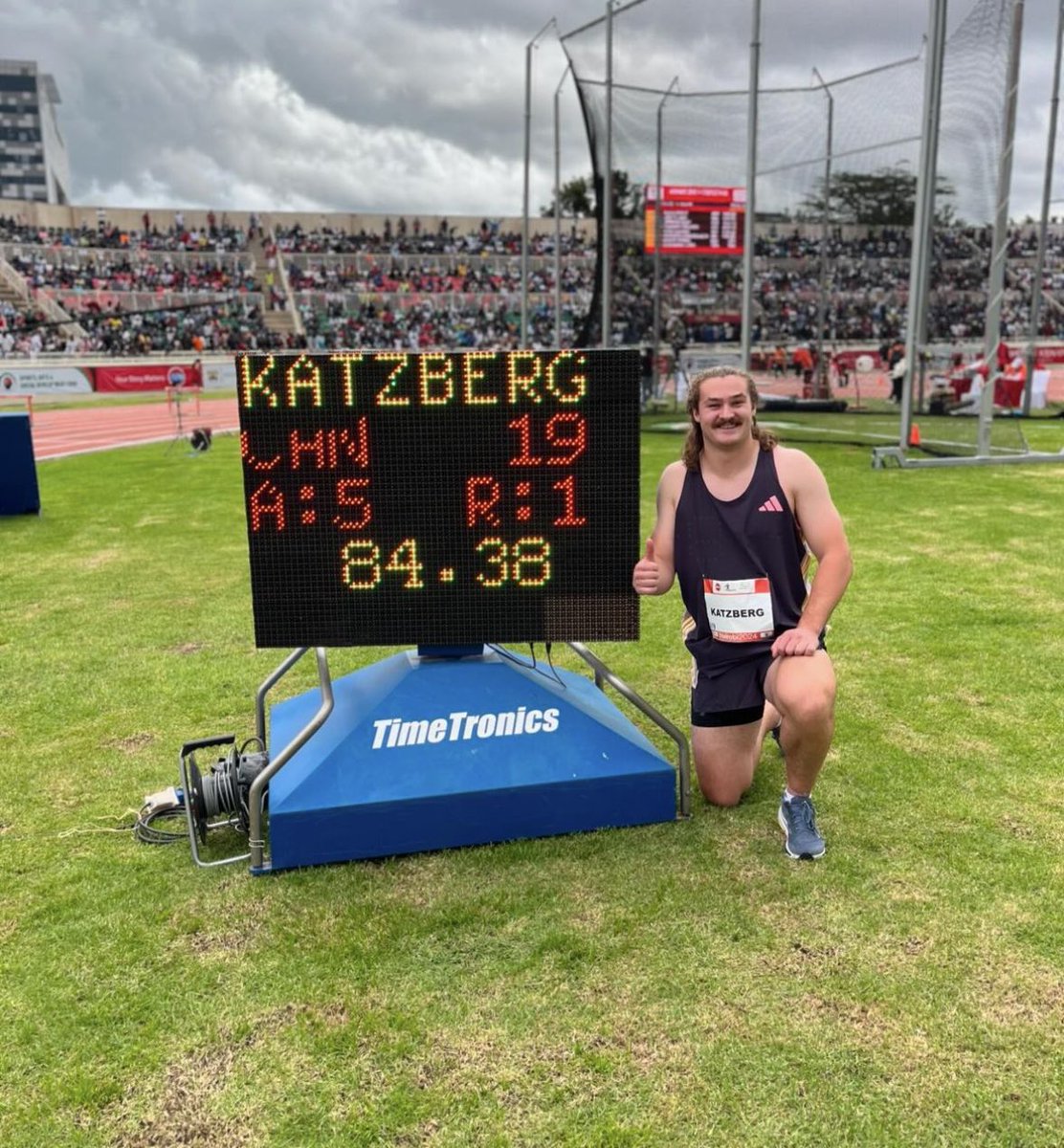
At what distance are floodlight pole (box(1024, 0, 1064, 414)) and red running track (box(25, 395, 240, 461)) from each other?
19.0 metres

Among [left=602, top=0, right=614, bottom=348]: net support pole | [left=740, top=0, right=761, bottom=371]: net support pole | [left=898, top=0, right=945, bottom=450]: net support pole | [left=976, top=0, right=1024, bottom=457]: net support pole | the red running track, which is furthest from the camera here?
the red running track

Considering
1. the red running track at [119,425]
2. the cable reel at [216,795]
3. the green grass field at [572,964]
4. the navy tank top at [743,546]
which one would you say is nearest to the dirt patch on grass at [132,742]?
the green grass field at [572,964]

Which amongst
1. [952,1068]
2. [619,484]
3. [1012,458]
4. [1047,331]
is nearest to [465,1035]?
[952,1068]

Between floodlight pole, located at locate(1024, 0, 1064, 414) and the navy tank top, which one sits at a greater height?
floodlight pole, located at locate(1024, 0, 1064, 414)

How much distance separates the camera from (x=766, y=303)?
2095 cm

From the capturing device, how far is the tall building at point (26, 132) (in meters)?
138

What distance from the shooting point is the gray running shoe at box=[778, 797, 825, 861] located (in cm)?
345

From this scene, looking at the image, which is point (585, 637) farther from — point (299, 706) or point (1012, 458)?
point (1012, 458)

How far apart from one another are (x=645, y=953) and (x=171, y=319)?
50589mm

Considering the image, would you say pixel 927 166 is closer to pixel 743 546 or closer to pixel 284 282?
pixel 743 546

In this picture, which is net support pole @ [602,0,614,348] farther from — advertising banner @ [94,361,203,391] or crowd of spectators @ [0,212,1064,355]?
advertising banner @ [94,361,203,391]

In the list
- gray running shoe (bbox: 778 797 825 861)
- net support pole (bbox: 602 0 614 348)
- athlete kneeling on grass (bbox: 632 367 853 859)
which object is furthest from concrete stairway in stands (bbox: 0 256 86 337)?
gray running shoe (bbox: 778 797 825 861)

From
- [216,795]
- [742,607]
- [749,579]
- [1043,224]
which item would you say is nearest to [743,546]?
[749,579]

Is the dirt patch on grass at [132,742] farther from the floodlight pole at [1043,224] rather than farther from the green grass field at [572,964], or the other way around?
the floodlight pole at [1043,224]
